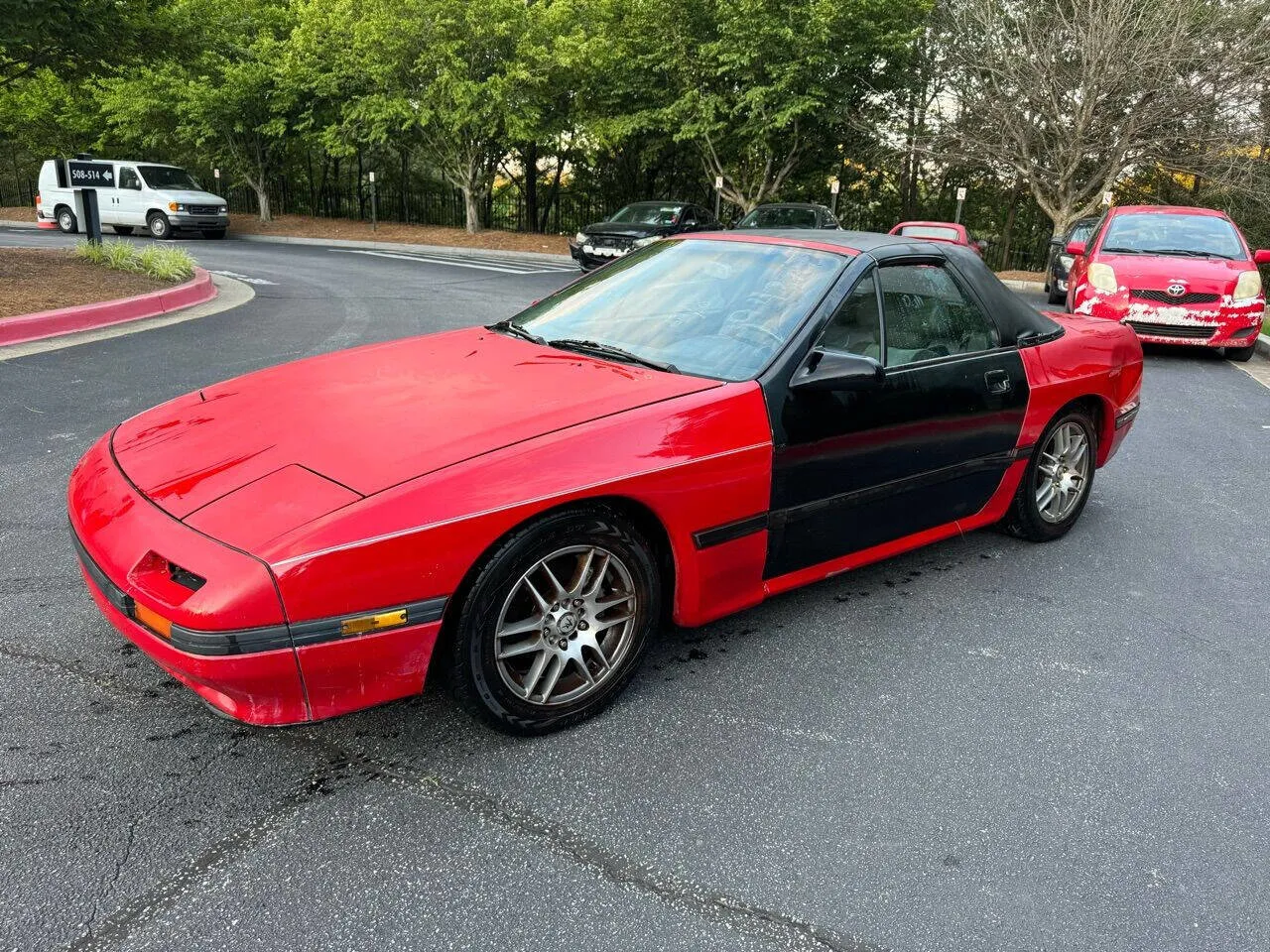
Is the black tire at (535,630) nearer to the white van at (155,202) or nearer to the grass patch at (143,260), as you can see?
the grass patch at (143,260)

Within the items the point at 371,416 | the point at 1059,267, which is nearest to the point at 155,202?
the point at 1059,267

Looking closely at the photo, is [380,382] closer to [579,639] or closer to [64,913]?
[579,639]

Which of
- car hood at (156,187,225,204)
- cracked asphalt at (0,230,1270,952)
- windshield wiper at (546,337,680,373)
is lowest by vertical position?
cracked asphalt at (0,230,1270,952)

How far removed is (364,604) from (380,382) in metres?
1.16

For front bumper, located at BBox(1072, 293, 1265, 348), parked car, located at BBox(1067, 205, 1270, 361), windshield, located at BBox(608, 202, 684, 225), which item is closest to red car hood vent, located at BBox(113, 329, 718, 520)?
parked car, located at BBox(1067, 205, 1270, 361)

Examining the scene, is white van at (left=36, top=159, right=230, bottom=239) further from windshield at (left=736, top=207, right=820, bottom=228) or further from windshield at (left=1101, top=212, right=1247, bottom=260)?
windshield at (left=1101, top=212, right=1247, bottom=260)

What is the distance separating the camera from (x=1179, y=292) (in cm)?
962

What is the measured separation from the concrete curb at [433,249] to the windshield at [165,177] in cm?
210

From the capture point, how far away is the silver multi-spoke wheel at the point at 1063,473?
14.6ft

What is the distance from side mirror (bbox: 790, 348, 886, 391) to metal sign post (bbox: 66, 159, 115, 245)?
1153 centimetres

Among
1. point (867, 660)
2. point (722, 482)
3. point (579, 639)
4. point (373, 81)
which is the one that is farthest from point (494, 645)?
point (373, 81)

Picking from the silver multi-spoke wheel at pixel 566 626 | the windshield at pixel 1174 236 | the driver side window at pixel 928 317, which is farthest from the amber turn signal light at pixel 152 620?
the windshield at pixel 1174 236

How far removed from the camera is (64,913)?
2.05 m

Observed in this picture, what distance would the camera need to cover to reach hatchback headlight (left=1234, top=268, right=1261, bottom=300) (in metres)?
9.65
